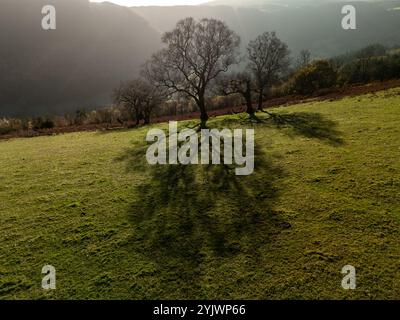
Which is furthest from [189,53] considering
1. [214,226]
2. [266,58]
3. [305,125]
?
[214,226]

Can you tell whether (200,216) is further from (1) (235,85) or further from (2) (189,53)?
(2) (189,53)

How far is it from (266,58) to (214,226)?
38.7 metres

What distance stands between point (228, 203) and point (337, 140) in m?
11.6

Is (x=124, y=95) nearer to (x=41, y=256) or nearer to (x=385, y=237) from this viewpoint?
(x=41, y=256)

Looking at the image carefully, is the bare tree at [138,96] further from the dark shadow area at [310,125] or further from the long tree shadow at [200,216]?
the long tree shadow at [200,216]

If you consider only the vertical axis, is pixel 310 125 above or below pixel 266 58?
below

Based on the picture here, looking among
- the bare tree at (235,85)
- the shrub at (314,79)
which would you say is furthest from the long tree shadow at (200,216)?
the shrub at (314,79)

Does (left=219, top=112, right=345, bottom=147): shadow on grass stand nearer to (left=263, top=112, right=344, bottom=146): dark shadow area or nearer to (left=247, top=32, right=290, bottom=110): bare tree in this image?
(left=263, top=112, right=344, bottom=146): dark shadow area

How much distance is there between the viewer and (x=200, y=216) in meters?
14.2

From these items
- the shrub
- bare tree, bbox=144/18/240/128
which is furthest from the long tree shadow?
the shrub

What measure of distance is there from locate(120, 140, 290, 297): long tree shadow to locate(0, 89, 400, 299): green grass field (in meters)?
0.05

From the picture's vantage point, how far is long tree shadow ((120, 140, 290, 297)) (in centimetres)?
1146

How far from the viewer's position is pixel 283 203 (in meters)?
14.4
